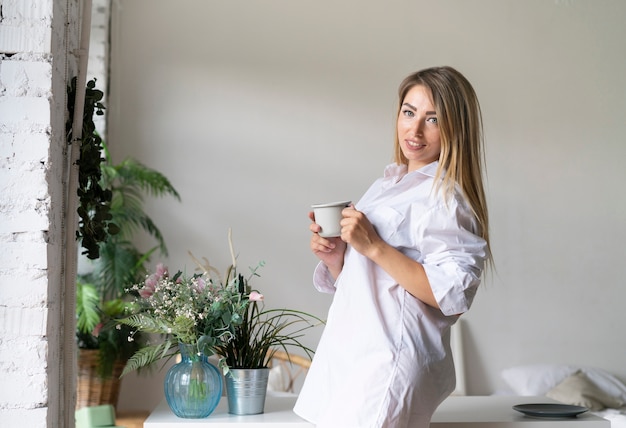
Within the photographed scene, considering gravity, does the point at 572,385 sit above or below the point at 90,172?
below

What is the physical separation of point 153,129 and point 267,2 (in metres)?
1.00

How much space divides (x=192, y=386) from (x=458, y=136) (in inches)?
33.7

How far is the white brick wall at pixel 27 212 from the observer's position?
1.59 metres

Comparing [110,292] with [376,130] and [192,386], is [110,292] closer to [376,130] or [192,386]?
[376,130]

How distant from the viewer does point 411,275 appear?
1.56 meters

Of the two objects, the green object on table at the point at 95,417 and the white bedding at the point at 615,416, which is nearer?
the green object on table at the point at 95,417

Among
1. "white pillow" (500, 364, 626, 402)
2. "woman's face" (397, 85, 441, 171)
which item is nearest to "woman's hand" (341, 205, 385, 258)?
"woman's face" (397, 85, 441, 171)

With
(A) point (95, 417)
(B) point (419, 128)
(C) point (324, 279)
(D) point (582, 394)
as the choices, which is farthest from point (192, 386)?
(D) point (582, 394)

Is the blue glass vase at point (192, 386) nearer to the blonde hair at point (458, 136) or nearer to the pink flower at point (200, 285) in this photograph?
the pink flower at point (200, 285)

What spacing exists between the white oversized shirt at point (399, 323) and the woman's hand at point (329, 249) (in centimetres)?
7

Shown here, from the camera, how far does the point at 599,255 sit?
4.75m

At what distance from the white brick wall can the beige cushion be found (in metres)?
3.18

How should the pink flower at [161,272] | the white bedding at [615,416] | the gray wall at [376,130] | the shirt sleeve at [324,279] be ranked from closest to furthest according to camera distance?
the shirt sleeve at [324,279], the pink flower at [161,272], the white bedding at [615,416], the gray wall at [376,130]

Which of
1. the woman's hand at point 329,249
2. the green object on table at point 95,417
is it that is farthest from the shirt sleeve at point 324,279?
the green object on table at point 95,417
